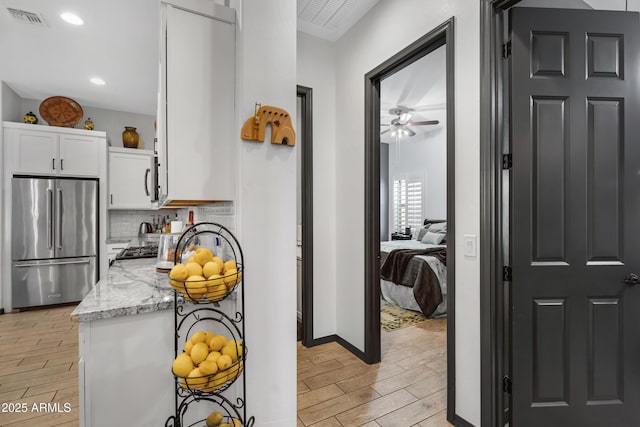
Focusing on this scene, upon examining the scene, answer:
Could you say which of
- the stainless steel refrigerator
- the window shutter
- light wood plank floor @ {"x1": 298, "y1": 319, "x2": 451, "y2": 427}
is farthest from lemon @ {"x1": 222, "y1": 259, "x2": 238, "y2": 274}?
the window shutter

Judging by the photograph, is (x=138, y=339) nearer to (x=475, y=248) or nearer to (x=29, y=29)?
(x=475, y=248)

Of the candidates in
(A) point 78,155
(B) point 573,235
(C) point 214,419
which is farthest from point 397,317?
(A) point 78,155

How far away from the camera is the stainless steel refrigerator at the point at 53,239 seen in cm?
389

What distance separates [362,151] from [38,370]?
3.22 meters

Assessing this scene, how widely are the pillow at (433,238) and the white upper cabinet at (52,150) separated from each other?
5.29m

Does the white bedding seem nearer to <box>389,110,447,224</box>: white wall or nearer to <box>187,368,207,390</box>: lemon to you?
<box>389,110,447,224</box>: white wall

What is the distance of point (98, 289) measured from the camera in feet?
4.73

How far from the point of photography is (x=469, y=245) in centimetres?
171

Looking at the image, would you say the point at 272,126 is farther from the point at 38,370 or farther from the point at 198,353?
the point at 38,370

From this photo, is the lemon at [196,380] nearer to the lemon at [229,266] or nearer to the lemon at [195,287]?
the lemon at [195,287]

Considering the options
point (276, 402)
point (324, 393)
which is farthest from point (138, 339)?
point (324, 393)

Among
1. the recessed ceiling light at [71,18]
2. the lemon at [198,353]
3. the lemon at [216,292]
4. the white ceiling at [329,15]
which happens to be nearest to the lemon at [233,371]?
the lemon at [198,353]

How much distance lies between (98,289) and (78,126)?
4557 mm

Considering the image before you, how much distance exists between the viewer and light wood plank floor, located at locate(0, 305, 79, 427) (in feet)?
6.26
